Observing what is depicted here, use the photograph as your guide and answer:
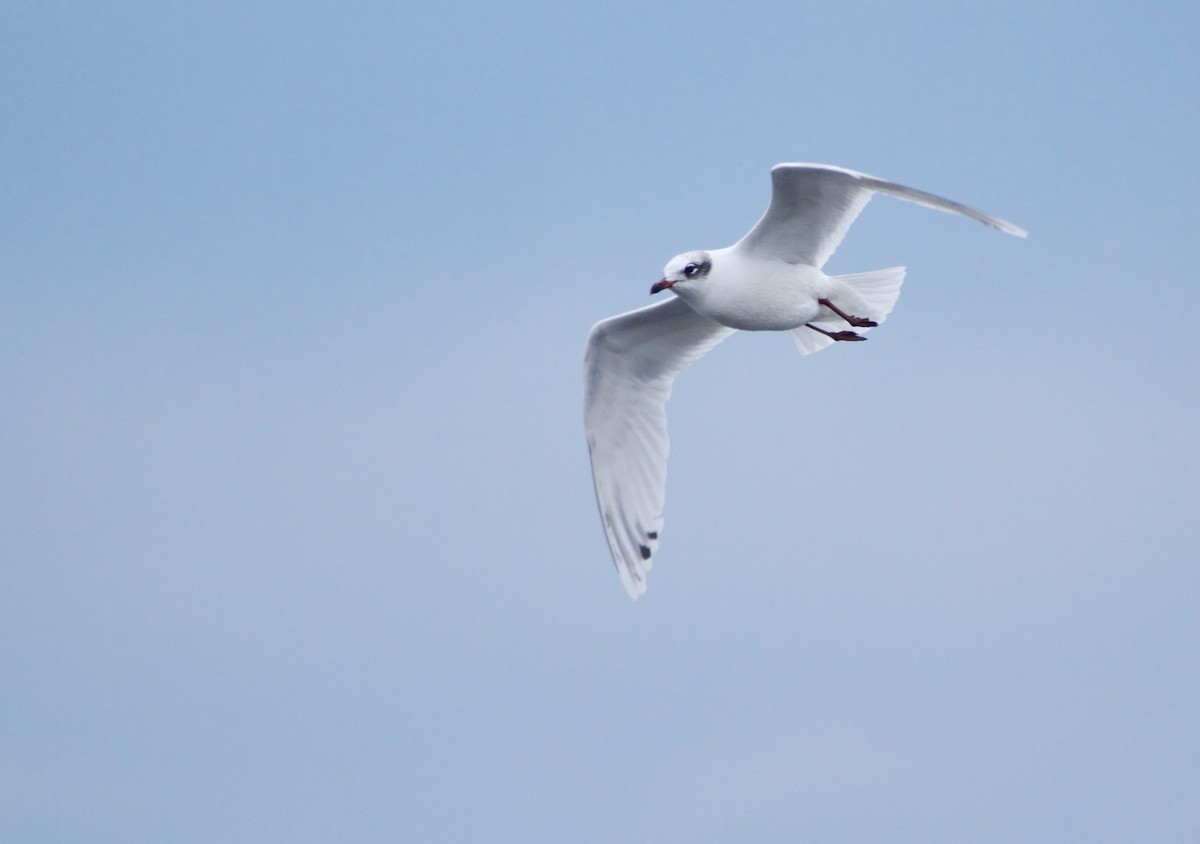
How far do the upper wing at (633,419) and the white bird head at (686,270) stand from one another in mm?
1320

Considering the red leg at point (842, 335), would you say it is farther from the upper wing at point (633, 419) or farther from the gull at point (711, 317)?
the upper wing at point (633, 419)

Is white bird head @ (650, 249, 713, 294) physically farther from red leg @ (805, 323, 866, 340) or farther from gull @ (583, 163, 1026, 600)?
red leg @ (805, 323, 866, 340)

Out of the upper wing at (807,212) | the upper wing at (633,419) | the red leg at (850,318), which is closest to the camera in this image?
the upper wing at (807,212)

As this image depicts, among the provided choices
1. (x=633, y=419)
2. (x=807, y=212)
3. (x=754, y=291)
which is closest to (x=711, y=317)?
(x=754, y=291)

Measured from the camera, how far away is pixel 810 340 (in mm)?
9219

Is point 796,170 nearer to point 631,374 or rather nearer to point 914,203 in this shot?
point 914,203

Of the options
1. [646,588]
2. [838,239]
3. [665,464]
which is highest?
[838,239]

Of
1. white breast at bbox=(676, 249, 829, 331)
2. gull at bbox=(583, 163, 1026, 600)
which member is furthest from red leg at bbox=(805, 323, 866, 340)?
white breast at bbox=(676, 249, 829, 331)

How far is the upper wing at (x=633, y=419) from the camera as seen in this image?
9.73m

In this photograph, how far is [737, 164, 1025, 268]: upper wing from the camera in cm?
808

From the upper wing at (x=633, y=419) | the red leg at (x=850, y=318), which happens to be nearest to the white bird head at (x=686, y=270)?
the red leg at (x=850, y=318)

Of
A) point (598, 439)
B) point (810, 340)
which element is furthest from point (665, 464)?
point (810, 340)

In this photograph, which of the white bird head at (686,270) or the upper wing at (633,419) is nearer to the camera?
the white bird head at (686,270)

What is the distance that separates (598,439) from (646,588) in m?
0.96
